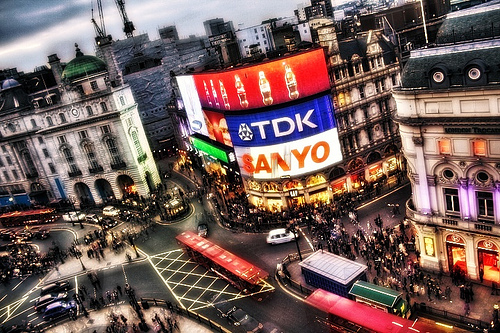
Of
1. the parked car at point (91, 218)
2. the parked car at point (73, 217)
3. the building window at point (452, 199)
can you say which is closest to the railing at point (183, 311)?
the building window at point (452, 199)

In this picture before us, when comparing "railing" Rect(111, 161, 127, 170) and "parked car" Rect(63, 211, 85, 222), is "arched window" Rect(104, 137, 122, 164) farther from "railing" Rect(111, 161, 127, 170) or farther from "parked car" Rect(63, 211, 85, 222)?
"parked car" Rect(63, 211, 85, 222)

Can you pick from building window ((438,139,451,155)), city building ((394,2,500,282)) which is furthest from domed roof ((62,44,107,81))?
building window ((438,139,451,155))

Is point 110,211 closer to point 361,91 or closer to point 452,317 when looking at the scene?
point 361,91

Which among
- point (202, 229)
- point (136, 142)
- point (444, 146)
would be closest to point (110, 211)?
point (136, 142)

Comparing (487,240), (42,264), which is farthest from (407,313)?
(42,264)

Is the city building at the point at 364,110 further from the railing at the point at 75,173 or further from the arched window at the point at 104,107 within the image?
the railing at the point at 75,173

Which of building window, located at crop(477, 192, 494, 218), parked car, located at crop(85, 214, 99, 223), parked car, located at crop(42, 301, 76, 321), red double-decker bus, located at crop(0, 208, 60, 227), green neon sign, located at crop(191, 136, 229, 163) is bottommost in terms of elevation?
parked car, located at crop(42, 301, 76, 321)
